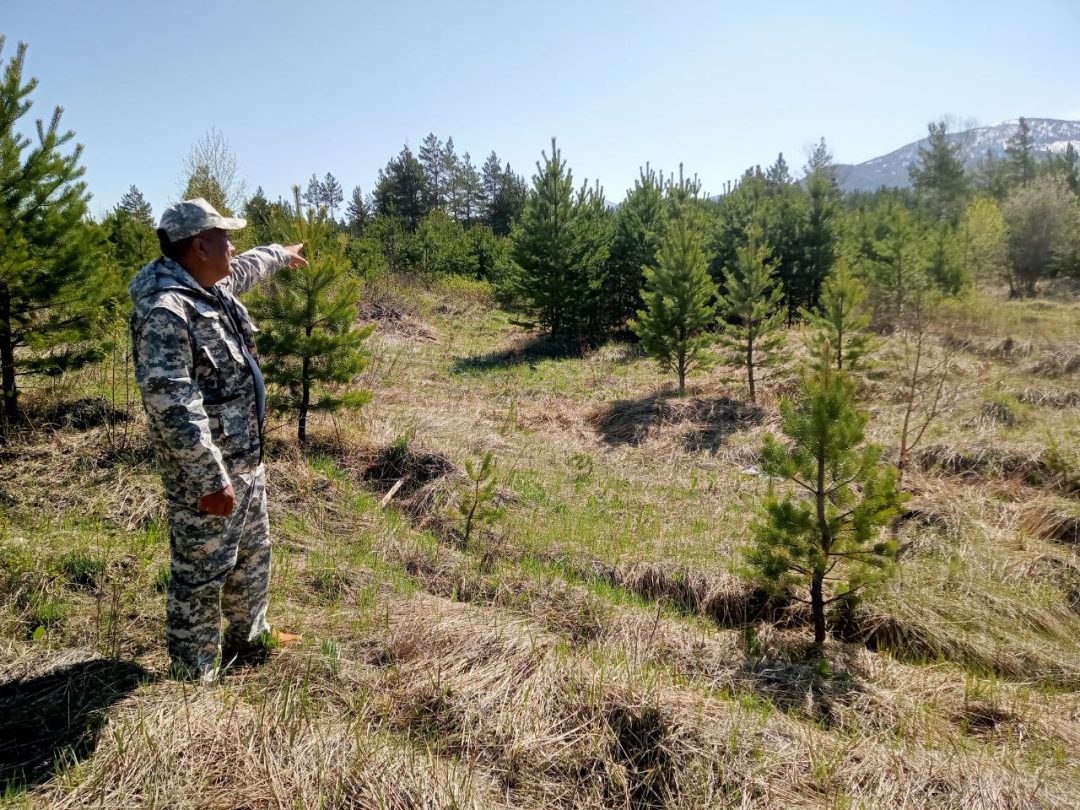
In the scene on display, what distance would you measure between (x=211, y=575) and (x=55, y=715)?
70cm

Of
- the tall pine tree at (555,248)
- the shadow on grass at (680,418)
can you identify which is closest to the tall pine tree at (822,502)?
the shadow on grass at (680,418)

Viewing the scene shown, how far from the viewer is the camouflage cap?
2463 millimetres

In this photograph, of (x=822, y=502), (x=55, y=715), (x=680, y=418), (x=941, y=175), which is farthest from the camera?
(x=941, y=175)

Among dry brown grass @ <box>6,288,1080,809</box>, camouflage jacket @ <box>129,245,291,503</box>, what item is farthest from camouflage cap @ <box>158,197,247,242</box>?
dry brown grass @ <box>6,288,1080,809</box>

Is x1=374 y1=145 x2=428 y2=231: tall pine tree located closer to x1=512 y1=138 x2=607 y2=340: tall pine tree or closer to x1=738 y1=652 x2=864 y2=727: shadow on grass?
x1=512 y1=138 x2=607 y2=340: tall pine tree

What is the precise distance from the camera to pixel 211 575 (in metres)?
2.59

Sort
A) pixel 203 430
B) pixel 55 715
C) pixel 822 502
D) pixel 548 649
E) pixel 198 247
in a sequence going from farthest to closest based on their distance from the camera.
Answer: pixel 822 502 < pixel 548 649 < pixel 198 247 < pixel 203 430 < pixel 55 715

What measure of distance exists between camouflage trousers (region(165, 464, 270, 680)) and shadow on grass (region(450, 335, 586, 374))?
36.8 feet

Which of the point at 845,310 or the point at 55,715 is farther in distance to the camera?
the point at 845,310

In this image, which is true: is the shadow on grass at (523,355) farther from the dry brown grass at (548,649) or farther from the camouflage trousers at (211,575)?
the camouflage trousers at (211,575)

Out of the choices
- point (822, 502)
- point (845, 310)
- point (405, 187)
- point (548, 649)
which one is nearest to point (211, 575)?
point (548, 649)

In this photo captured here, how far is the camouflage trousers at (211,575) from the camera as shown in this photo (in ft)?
8.27

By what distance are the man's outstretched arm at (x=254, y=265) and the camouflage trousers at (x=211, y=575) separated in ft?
3.49

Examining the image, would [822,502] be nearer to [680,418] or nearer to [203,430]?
[203,430]
